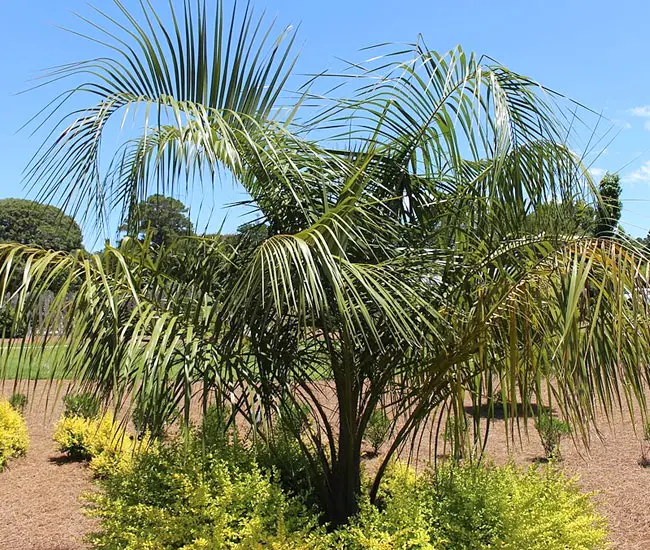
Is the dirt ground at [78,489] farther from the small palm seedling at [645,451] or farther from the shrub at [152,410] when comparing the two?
the shrub at [152,410]

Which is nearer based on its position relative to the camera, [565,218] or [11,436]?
[565,218]

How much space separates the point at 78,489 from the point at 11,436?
4.31ft

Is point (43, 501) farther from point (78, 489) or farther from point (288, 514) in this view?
point (288, 514)

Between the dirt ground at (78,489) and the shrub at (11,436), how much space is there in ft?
0.38

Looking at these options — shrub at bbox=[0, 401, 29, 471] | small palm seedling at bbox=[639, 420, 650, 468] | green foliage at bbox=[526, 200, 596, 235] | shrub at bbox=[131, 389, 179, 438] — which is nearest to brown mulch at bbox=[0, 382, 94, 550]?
shrub at bbox=[0, 401, 29, 471]

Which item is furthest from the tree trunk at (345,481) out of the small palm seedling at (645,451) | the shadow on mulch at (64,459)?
the shadow on mulch at (64,459)

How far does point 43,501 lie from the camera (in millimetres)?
5688

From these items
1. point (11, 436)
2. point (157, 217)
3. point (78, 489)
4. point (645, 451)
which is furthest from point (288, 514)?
point (645, 451)

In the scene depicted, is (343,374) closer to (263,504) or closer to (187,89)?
(263,504)

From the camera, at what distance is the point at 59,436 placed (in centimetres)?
714

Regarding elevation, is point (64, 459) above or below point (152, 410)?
below

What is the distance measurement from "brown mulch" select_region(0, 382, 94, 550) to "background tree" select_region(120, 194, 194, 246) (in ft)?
4.14

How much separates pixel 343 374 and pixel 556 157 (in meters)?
1.55

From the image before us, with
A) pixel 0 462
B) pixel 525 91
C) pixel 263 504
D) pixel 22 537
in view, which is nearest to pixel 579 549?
pixel 263 504
